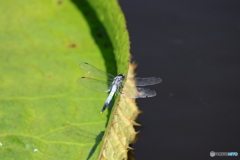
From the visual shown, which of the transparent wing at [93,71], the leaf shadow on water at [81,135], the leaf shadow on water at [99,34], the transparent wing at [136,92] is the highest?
the leaf shadow on water at [99,34]

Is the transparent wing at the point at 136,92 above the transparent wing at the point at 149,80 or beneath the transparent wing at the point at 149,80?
beneath

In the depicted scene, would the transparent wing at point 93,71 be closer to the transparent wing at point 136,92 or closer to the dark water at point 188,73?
the transparent wing at point 136,92

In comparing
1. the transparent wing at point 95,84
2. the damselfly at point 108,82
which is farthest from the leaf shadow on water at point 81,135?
the transparent wing at point 95,84

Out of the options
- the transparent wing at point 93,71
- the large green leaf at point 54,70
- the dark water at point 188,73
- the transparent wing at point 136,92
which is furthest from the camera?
the transparent wing at point 93,71

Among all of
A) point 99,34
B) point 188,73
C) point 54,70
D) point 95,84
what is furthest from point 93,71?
point 188,73

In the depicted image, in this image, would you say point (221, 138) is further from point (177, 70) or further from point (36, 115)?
point (36, 115)

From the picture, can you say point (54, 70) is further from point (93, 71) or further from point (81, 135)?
point (81, 135)

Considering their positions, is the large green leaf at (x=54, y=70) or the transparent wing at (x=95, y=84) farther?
the transparent wing at (x=95, y=84)

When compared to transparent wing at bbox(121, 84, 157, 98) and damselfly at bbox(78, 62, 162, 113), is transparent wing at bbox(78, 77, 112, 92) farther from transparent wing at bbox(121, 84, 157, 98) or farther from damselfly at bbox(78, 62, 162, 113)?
transparent wing at bbox(121, 84, 157, 98)
